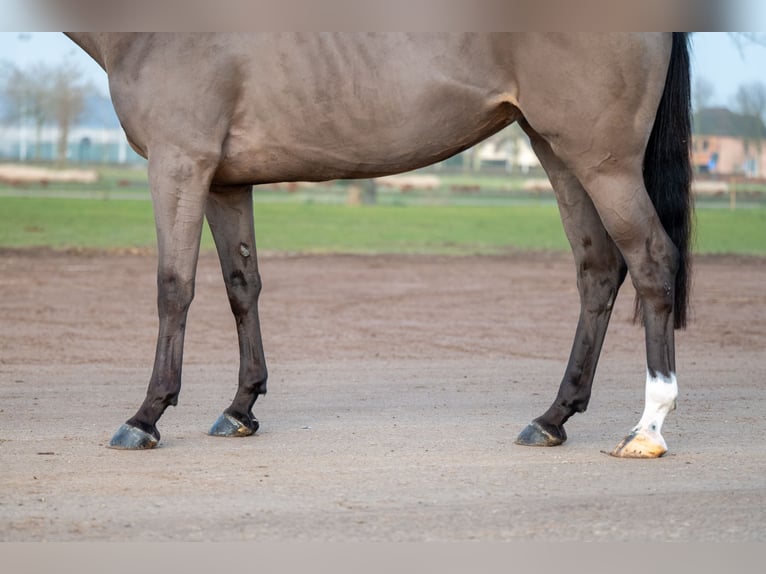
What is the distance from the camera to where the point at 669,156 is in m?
5.71

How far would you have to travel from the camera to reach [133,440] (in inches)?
222

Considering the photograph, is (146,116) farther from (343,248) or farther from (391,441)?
(343,248)

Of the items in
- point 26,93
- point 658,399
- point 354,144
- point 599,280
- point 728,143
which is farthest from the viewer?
point 26,93

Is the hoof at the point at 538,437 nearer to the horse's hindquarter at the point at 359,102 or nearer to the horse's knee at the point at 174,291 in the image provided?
the horse's hindquarter at the point at 359,102

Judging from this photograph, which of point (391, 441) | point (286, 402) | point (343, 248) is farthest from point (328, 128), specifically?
point (343, 248)

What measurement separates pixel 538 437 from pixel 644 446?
598mm

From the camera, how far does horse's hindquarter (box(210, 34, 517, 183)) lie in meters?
5.46

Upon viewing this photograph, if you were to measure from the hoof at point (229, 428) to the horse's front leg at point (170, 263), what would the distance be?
1.49 feet

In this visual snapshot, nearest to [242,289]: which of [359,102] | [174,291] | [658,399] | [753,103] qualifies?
[174,291]

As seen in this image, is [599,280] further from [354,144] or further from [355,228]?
[355,228]

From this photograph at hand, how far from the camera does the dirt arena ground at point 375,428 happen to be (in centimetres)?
435

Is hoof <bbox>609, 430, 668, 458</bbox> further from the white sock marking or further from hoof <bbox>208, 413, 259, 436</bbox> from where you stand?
hoof <bbox>208, 413, 259, 436</bbox>

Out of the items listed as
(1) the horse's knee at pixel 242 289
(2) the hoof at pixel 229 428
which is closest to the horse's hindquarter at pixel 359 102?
(1) the horse's knee at pixel 242 289

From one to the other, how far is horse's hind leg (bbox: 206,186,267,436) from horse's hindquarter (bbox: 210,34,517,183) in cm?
43
